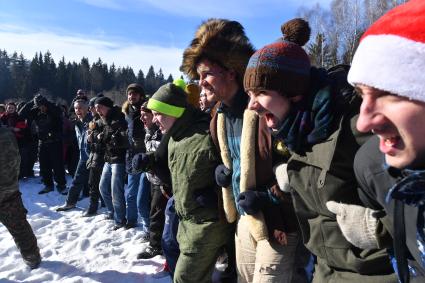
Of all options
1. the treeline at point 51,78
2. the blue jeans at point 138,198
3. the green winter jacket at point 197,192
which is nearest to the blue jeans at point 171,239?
the green winter jacket at point 197,192

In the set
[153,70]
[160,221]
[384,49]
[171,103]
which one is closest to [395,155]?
[384,49]

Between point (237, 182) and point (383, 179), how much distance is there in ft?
3.77

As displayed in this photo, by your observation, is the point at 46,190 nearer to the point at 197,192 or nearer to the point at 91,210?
the point at 91,210

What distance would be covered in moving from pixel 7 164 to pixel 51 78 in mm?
58581

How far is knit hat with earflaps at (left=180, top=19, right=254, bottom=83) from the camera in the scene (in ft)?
7.70

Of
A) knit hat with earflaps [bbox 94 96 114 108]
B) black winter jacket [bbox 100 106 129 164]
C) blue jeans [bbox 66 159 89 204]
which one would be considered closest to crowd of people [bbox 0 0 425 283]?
black winter jacket [bbox 100 106 129 164]

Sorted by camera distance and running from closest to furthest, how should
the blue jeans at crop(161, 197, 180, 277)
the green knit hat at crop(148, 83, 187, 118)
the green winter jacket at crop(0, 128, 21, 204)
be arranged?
1. the green knit hat at crop(148, 83, 187, 118)
2. the blue jeans at crop(161, 197, 180, 277)
3. the green winter jacket at crop(0, 128, 21, 204)

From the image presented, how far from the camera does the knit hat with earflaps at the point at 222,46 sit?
235cm

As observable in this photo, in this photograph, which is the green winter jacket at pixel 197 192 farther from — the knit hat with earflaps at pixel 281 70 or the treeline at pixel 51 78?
the treeline at pixel 51 78

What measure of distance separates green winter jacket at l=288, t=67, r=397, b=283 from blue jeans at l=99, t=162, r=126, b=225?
160 inches

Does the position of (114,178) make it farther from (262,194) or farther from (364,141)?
(364,141)

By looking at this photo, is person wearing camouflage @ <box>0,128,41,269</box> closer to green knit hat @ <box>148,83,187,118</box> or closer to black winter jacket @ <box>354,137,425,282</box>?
green knit hat @ <box>148,83,187,118</box>

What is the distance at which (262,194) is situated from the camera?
207 cm

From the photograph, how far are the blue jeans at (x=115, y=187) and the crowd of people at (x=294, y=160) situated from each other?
60.2 inches
